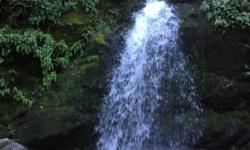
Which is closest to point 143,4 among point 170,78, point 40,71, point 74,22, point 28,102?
point 74,22

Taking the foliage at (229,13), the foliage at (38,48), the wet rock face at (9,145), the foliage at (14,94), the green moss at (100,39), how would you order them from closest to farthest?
the wet rock face at (9,145)
the foliage at (14,94)
the foliage at (38,48)
the foliage at (229,13)
the green moss at (100,39)

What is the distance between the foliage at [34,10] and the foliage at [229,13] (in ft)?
13.7

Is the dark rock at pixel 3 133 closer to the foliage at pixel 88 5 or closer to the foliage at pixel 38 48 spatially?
the foliage at pixel 38 48

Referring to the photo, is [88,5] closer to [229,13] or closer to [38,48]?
[38,48]

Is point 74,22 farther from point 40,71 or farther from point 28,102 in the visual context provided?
point 28,102

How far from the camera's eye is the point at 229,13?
1041 cm

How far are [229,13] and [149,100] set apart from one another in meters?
3.19

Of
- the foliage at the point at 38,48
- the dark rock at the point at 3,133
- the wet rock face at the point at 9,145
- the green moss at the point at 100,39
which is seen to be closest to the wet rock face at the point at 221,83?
the green moss at the point at 100,39

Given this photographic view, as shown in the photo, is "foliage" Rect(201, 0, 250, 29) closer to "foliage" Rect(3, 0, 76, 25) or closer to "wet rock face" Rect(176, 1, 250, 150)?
"wet rock face" Rect(176, 1, 250, 150)

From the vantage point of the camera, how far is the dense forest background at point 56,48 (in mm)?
9508

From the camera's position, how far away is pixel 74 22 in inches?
433

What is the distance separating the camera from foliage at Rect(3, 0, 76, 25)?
1062 centimetres

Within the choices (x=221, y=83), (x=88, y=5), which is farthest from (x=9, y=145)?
(x=221, y=83)

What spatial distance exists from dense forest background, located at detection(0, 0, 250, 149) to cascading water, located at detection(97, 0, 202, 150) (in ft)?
1.74
